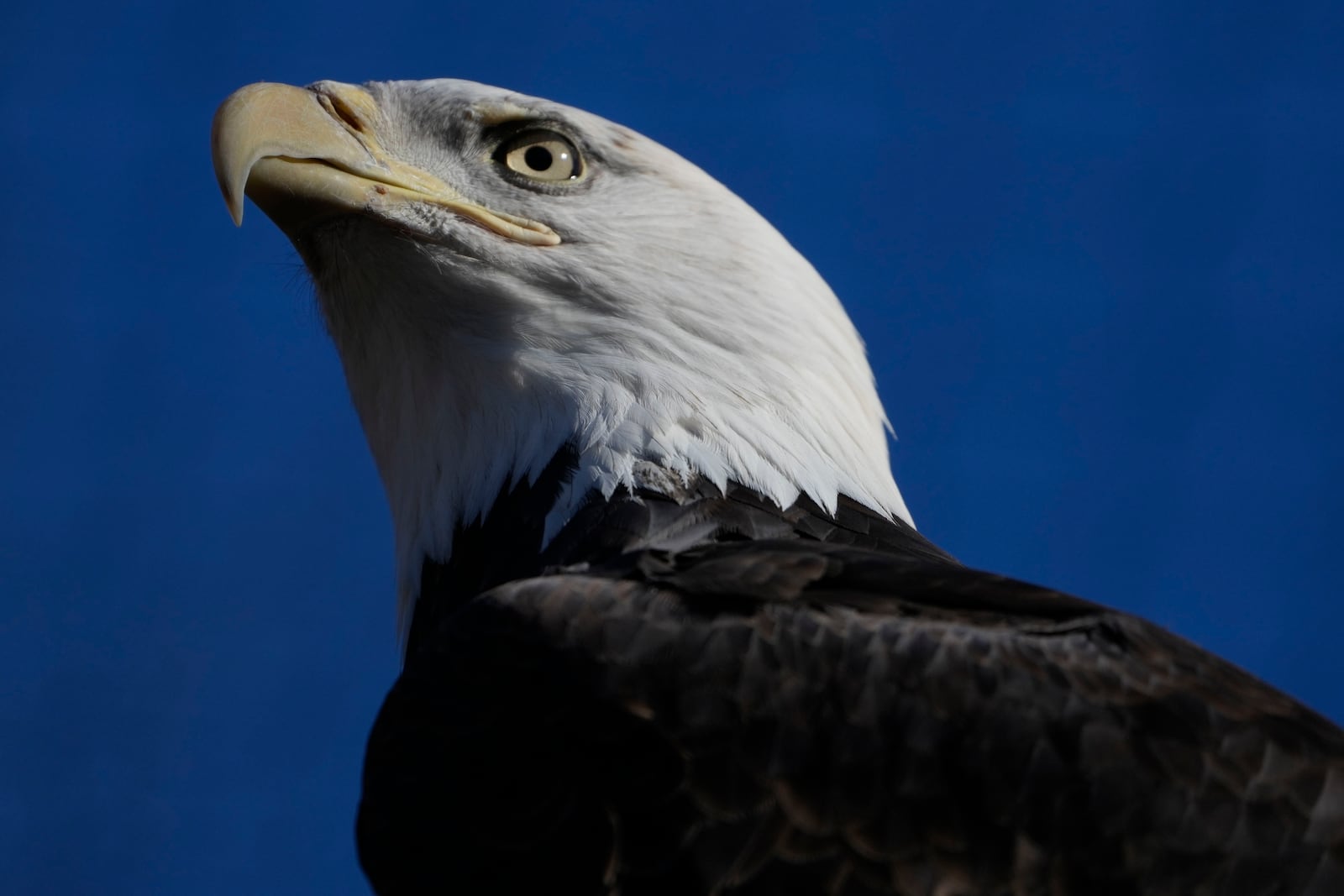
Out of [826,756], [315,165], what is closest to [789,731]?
[826,756]

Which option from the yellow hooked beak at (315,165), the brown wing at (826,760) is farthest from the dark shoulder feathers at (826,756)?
the yellow hooked beak at (315,165)

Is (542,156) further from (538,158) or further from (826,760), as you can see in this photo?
(826,760)

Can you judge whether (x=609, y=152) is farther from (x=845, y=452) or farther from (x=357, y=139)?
(x=845, y=452)

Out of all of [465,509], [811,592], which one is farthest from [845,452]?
[811,592]

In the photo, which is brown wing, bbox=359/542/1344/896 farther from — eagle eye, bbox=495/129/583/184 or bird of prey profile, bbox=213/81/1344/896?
eagle eye, bbox=495/129/583/184

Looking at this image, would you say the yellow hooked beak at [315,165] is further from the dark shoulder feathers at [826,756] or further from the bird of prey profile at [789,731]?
the dark shoulder feathers at [826,756]

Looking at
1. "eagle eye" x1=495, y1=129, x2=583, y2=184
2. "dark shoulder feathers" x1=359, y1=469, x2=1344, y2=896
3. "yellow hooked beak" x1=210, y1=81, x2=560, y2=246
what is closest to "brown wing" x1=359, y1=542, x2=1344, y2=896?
"dark shoulder feathers" x1=359, y1=469, x2=1344, y2=896
